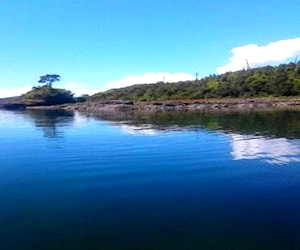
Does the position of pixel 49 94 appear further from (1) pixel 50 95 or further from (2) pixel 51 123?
(2) pixel 51 123

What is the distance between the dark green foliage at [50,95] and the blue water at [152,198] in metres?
136

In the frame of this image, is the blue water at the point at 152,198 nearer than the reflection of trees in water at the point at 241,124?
Yes

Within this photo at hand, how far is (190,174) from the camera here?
21156mm

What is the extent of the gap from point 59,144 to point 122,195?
1894cm

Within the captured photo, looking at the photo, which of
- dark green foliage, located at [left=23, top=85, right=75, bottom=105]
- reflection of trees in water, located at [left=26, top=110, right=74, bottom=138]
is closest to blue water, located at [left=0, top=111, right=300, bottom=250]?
reflection of trees in water, located at [left=26, top=110, right=74, bottom=138]

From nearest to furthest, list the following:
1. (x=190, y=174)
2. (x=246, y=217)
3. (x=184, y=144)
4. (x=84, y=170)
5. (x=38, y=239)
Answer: (x=38, y=239) → (x=246, y=217) → (x=190, y=174) → (x=84, y=170) → (x=184, y=144)

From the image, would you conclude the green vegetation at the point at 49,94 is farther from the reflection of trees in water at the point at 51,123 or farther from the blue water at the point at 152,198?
the blue water at the point at 152,198

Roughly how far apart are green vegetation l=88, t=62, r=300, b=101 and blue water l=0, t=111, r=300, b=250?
346 feet

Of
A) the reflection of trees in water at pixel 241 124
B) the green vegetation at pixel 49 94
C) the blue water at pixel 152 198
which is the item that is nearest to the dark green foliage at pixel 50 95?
the green vegetation at pixel 49 94

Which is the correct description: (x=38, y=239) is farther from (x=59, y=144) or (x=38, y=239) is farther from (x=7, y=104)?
(x=7, y=104)

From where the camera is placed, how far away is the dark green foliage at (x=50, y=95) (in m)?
163

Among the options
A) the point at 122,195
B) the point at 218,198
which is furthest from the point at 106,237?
the point at 218,198

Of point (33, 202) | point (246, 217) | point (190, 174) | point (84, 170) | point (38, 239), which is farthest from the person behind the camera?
point (84, 170)

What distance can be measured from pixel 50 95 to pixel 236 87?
2924 inches
